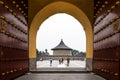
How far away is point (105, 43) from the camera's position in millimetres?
14383

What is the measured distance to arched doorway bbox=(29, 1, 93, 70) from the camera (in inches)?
763

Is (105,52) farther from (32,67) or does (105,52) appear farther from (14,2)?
(32,67)

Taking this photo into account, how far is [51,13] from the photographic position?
71.1 feet

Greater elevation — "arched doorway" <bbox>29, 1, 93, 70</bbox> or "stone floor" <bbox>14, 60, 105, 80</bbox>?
"arched doorway" <bbox>29, 1, 93, 70</bbox>

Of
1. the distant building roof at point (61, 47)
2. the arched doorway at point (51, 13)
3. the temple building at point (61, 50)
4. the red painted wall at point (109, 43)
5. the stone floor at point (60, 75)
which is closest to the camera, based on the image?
the red painted wall at point (109, 43)

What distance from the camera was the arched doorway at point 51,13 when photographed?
63.6 ft

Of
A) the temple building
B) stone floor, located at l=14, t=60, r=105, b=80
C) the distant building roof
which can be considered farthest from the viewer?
the distant building roof

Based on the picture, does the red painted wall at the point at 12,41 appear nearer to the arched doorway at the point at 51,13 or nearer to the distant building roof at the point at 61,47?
the arched doorway at the point at 51,13

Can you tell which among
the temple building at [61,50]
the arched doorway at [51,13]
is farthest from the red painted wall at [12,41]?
the temple building at [61,50]

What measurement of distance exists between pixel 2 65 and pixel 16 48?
10.5 ft

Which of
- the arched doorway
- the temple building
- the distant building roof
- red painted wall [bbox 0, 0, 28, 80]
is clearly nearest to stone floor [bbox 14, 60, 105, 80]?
red painted wall [bbox 0, 0, 28, 80]

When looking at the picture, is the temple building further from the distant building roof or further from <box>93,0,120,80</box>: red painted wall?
<box>93,0,120,80</box>: red painted wall

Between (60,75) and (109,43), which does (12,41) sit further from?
(109,43)

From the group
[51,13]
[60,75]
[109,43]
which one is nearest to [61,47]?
[51,13]
